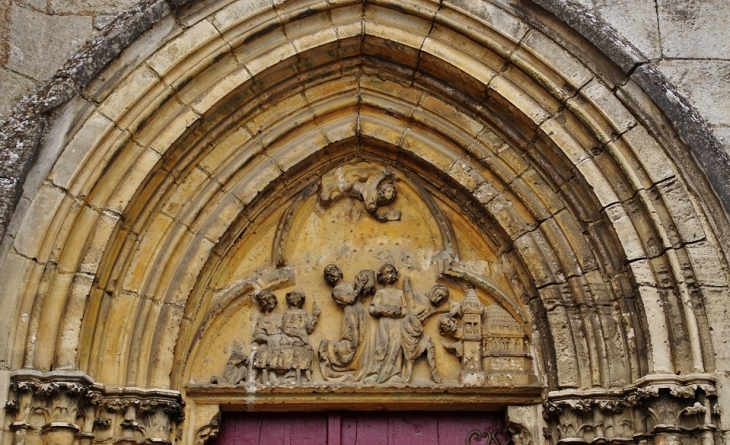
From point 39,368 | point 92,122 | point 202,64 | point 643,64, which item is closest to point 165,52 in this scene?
point 202,64

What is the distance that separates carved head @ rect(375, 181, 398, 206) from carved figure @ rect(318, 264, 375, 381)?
0.49 metres

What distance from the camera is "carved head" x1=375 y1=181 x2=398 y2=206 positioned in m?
6.91

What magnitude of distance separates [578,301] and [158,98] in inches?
110

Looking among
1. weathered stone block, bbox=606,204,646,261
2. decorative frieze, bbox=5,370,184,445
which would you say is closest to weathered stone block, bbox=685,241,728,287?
weathered stone block, bbox=606,204,646,261

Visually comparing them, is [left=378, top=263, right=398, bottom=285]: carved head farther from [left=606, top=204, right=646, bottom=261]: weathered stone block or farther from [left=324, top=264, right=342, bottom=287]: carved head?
[left=606, top=204, right=646, bottom=261]: weathered stone block

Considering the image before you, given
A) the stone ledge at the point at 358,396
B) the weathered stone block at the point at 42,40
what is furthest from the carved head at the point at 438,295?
the weathered stone block at the point at 42,40

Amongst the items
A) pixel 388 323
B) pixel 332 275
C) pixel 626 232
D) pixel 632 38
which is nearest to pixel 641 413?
pixel 626 232

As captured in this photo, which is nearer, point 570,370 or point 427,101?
point 570,370

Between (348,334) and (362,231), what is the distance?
75 cm

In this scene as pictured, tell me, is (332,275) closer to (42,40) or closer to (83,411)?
(83,411)

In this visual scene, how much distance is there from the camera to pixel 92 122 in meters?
6.04

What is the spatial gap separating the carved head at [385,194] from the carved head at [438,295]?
67 centimetres

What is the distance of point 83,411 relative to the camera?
582 centimetres

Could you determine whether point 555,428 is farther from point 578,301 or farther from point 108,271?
point 108,271
